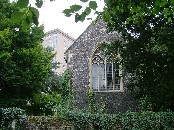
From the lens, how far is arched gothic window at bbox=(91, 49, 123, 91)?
21.1m

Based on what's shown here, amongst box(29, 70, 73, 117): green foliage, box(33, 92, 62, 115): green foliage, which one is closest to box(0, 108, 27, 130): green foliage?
box(29, 70, 73, 117): green foliage

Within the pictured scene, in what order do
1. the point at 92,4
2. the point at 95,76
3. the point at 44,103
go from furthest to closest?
the point at 44,103
the point at 95,76
the point at 92,4

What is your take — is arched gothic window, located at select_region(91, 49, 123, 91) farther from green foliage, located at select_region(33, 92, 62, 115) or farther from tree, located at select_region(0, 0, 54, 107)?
tree, located at select_region(0, 0, 54, 107)

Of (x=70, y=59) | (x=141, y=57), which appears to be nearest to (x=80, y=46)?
(x=70, y=59)

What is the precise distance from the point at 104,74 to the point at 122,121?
6.95 m

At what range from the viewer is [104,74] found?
Answer: 2131cm

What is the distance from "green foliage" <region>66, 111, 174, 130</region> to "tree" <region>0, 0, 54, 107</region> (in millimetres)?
8730

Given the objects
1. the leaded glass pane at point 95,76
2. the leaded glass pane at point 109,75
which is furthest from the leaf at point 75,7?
the leaded glass pane at point 95,76

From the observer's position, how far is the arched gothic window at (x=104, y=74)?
69.1 ft

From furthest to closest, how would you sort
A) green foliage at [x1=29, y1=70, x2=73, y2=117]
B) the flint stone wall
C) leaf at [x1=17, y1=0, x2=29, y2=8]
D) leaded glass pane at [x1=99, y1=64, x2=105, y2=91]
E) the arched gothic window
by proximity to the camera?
leaded glass pane at [x1=99, y1=64, x2=105, y2=91], the arched gothic window, the flint stone wall, green foliage at [x1=29, y1=70, x2=73, y2=117], leaf at [x1=17, y1=0, x2=29, y2=8]

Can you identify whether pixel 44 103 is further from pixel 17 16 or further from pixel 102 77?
pixel 17 16

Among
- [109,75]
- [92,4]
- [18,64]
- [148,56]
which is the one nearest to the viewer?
[92,4]

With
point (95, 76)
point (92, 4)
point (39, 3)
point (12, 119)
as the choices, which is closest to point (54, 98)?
point (95, 76)

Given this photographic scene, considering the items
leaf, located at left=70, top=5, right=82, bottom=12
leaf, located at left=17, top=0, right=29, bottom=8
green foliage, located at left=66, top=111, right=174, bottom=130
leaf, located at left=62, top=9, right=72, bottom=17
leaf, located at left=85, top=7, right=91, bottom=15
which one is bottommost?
green foliage, located at left=66, top=111, right=174, bottom=130
